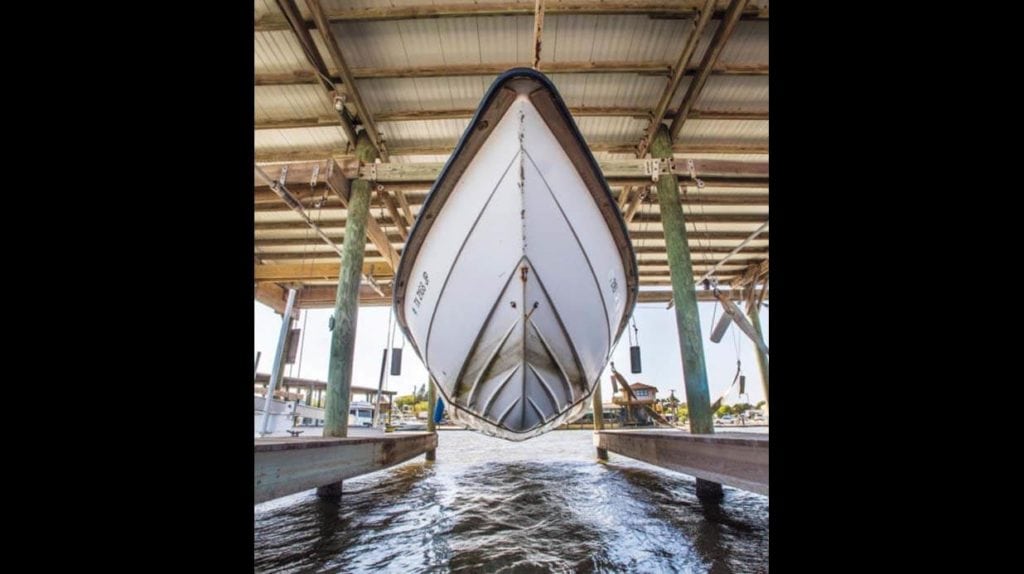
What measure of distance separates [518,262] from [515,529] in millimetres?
2106

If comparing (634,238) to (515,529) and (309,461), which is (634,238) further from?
(309,461)

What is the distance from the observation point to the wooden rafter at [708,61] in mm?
4207

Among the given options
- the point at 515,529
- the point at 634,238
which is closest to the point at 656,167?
the point at 634,238

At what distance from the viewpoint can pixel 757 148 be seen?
6.15 metres

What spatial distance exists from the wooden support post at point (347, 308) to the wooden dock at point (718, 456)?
11.1ft

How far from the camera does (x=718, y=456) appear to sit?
316 centimetres

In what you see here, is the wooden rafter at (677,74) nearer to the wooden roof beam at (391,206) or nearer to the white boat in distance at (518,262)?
the white boat in distance at (518,262)

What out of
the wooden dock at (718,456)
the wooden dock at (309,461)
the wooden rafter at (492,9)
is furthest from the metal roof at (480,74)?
the wooden dock at (718,456)

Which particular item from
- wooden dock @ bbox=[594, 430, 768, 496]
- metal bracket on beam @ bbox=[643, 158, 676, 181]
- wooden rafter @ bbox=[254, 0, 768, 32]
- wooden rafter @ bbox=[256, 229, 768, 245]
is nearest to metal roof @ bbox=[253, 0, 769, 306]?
wooden rafter @ bbox=[254, 0, 768, 32]

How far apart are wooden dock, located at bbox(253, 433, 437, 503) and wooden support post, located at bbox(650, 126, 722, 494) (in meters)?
3.32

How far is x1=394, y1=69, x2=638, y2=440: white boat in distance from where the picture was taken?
2.74 metres

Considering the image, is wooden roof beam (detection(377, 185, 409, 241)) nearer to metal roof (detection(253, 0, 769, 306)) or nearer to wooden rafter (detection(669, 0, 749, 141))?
metal roof (detection(253, 0, 769, 306))
